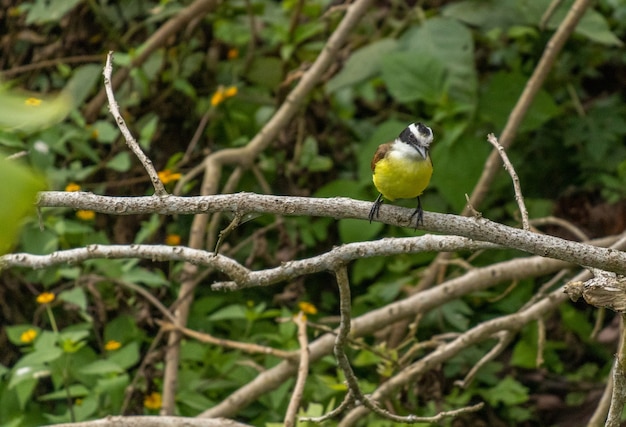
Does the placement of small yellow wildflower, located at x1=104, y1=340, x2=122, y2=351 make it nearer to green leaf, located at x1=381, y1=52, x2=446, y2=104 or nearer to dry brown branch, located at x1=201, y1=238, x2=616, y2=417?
dry brown branch, located at x1=201, y1=238, x2=616, y2=417

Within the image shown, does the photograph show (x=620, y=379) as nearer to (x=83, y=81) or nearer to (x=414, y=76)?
(x=414, y=76)

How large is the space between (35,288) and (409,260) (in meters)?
1.77

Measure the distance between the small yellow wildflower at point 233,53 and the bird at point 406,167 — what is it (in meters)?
2.48

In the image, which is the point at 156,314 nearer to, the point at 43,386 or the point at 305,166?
the point at 43,386

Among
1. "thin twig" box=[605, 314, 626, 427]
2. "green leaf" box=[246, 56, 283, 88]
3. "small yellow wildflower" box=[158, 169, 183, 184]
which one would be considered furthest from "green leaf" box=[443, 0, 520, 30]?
"thin twig" box=[605, 314, 626, 427]

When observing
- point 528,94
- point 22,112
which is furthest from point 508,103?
point 22,112

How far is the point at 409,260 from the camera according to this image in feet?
13.3

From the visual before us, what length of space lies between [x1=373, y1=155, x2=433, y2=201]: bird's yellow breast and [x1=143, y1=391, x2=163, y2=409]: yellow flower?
59.5 inches

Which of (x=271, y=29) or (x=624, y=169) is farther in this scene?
(x=271, y=29)

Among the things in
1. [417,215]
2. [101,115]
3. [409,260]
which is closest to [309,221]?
[409,260]

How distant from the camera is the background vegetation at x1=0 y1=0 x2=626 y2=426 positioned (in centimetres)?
332

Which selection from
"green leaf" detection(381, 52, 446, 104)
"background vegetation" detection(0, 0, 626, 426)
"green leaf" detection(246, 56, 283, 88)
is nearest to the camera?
"background vegetation" detection(0, 0, 626, 426)

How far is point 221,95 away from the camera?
4090mm

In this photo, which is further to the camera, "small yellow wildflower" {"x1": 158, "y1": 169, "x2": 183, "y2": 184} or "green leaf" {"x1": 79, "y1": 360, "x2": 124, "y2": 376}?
"small yellow wildflower" {"x1": 158, "y1": 169, "x2": 183, "y2": 184}
